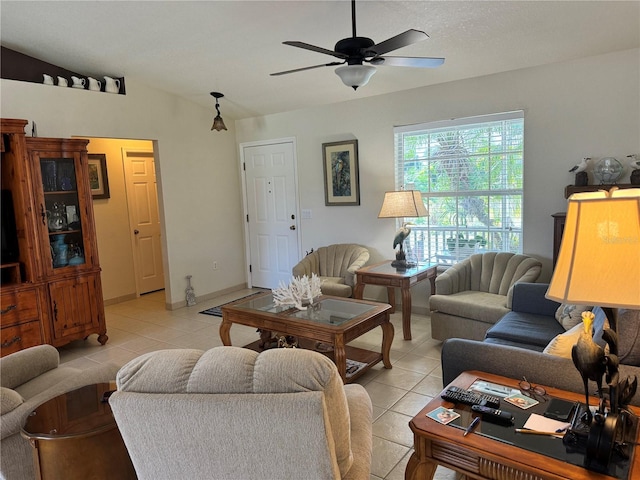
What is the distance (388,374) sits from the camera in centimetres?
337

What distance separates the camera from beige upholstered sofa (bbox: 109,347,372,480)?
1224mm

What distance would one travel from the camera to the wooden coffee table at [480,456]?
1.35m

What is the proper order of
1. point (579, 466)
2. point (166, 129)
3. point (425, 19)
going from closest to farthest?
1. point (579, 466)
2. point (425, 19)
3. point (166, 129)

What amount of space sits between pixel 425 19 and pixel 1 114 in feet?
12.3

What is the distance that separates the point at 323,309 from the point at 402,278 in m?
0.98

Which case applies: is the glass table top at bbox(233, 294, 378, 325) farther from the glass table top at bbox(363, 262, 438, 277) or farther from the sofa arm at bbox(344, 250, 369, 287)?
the sofa arm at bbox(344, 250, 369, 287)

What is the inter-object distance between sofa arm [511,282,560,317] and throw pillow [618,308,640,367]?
1397 millimetres

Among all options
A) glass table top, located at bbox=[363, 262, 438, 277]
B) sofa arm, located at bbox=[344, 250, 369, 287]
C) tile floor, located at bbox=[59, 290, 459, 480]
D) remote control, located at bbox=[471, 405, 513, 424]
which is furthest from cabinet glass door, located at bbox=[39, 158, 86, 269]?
remote control, located at bbox=[471, 405, 513, 424]

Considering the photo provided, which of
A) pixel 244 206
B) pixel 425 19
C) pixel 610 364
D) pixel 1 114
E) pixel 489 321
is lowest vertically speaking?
pixel 489 321

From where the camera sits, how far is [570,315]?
2781 mm

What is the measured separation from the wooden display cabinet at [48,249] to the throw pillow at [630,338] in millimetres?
4212

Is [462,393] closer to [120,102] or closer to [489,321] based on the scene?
[489,321]

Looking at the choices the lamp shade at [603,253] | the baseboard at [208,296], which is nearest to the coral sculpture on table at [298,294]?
the lamp shade at [603,253]

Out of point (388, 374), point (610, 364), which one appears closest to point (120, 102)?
point (388, 374)
